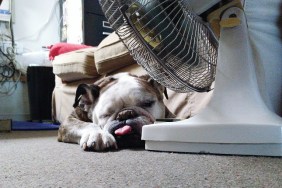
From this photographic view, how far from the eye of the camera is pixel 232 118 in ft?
3.15

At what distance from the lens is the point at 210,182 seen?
0.66 m

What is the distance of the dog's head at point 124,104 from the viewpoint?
1240mm

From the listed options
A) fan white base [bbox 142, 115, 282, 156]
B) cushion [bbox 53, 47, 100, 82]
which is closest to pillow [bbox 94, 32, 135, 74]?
cushion [bbox 53, 47, 100, 82]

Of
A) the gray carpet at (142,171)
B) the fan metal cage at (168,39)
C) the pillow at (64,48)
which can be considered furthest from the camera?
the pillow at (64,48)

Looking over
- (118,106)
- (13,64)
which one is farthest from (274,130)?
(13,64)

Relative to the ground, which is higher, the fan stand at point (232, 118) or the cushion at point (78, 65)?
the cushion at point (78, 65)

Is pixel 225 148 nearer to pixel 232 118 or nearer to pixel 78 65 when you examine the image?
pixel 232 118

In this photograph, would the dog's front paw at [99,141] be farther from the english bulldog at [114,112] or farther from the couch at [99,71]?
the couch at [99,71]

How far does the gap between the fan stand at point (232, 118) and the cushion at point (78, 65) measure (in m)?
1.45

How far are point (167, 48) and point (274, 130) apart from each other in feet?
1.15

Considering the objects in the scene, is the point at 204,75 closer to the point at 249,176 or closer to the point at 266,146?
the point at 266,146

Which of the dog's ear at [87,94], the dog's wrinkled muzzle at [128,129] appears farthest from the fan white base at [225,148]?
the dog's ear at [87,94]

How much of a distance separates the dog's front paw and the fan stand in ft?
0.65

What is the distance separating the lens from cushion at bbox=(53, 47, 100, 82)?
243cm
